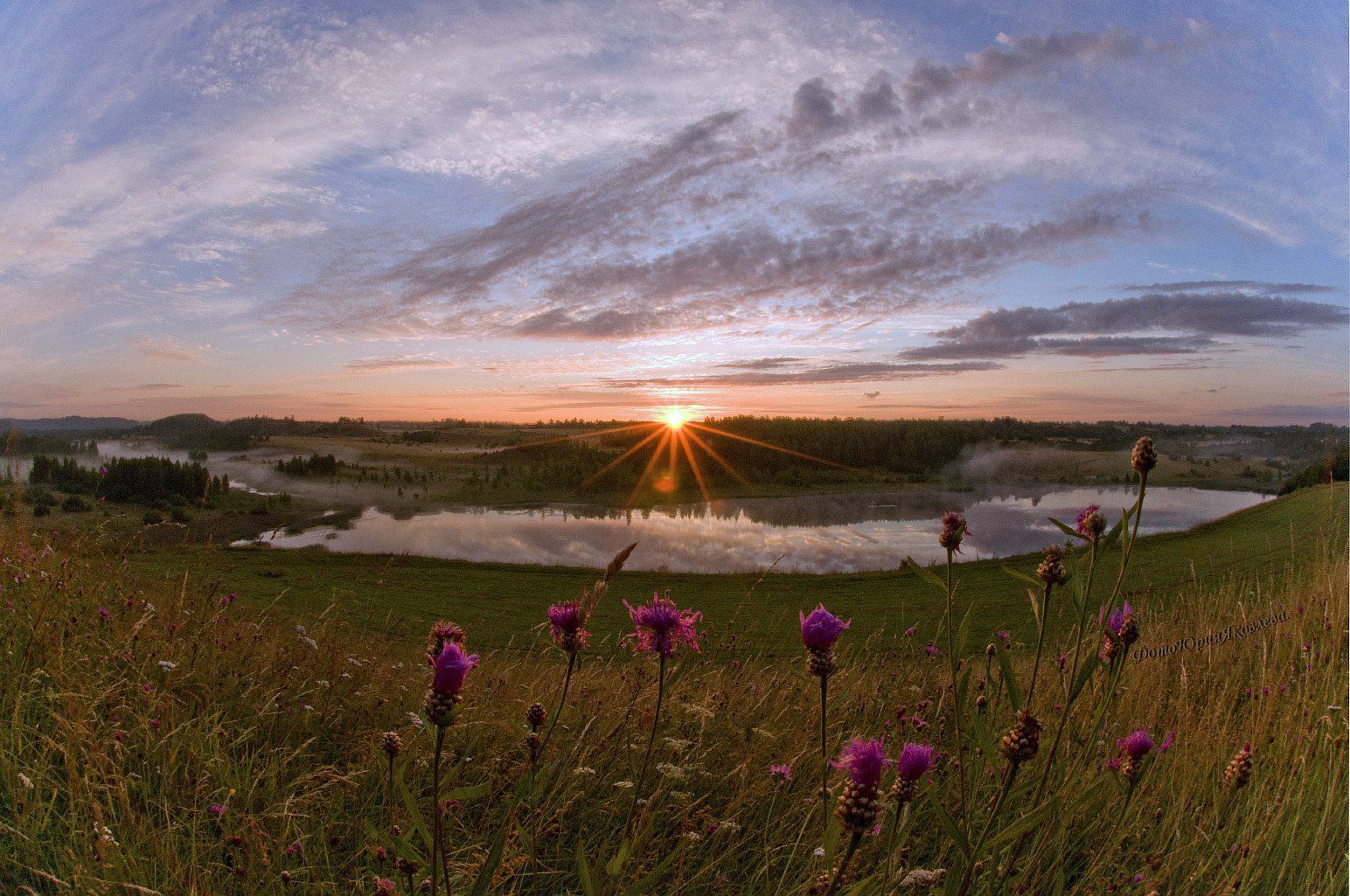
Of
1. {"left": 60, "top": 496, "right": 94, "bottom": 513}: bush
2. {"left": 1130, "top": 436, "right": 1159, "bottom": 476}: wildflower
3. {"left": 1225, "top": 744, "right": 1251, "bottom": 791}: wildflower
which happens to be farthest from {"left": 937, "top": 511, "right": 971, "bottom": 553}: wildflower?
{"left": 60, "top": 496, "right": 94, "bottom": 513}: bush

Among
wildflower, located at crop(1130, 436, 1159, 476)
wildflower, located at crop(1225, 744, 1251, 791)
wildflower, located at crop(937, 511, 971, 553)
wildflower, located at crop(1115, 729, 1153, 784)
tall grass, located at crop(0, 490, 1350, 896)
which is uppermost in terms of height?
wildflower, located at crop(1130, 436, 1159, 476)

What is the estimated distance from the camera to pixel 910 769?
1415 mm

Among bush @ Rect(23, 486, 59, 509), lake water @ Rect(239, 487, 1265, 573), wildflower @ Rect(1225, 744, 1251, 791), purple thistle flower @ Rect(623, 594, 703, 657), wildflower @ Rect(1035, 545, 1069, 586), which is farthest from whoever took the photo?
lake water @ Rect(239, 487, 1265, 573)

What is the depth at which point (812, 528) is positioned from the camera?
189 feet

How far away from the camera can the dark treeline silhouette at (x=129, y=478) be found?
9.11 m

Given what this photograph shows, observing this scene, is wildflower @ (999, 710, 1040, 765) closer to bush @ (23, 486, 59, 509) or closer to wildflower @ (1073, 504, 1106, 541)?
wildflower @ (1073, 504, 1106, 541)

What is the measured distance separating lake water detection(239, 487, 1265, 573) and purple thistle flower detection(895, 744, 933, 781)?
30307 mm

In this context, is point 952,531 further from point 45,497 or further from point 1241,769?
point 45,497

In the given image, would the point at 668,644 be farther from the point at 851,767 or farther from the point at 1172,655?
the point at 1172,655

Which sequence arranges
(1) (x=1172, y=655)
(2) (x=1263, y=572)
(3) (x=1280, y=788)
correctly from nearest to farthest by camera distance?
(3) (x=1280, y=788)
(1) (x=1172, y=655)
(2) (x=1263, y=572)

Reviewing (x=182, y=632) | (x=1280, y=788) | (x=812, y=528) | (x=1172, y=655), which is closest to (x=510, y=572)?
(x=182, y=632)

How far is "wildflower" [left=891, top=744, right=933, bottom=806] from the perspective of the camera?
1406mm

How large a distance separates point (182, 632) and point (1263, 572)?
1000 inches

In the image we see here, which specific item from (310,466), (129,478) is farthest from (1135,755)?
(310,466)
